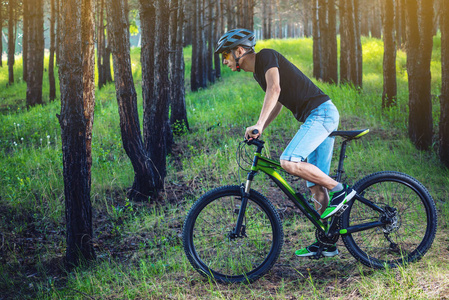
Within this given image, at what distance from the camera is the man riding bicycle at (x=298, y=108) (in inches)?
153

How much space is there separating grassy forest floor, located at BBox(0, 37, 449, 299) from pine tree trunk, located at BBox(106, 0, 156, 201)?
0.67 metres

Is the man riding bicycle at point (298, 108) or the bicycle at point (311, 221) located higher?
the man riding bicycle at point (298, 108)

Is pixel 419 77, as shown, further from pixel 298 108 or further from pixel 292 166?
pixel 292 166

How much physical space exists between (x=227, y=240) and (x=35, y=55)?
15799mm

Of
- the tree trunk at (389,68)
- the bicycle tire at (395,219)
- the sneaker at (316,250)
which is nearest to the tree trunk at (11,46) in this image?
the tree trunk at (389,68)

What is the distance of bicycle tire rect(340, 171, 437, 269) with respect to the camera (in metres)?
4.22

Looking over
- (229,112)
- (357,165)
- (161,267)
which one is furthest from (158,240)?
(229,112)

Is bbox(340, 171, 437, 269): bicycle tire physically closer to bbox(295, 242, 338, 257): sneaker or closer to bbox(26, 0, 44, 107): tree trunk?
bbox(295, 242, 338, 257): sneaker

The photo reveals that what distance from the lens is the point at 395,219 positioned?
4293 mm

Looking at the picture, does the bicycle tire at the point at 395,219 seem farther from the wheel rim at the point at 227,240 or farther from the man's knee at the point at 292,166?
the wheel rim at the point at 227,240

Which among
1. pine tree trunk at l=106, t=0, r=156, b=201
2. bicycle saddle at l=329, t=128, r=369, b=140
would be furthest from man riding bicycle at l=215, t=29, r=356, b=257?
pine tree trunk at l=106, t=0, r=156, b=201

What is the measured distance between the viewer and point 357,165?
7.86 metres

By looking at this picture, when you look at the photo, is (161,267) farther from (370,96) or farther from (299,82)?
(370,96)

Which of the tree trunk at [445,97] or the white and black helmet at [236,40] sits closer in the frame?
the white and black helmet at [236,40]
